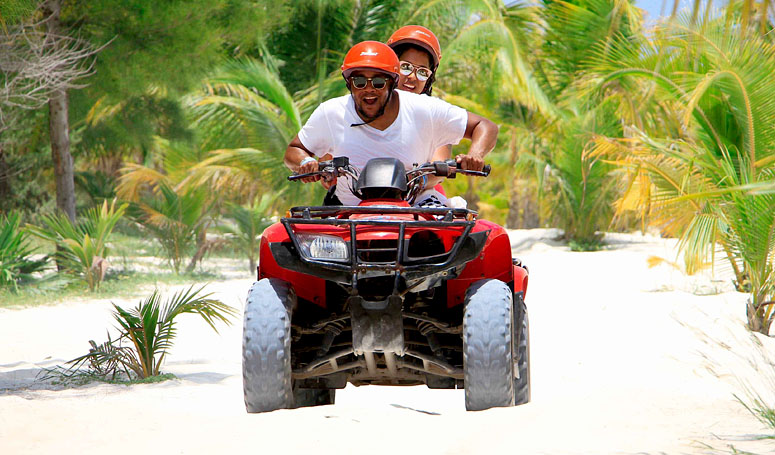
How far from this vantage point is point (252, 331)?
162 inches

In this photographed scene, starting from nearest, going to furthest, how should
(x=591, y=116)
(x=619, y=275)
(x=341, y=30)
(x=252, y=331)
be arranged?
(x=252, y=331), (x=619, y=275), (x=591, y=116), (x=341, y=30)

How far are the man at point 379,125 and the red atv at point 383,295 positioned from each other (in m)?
0.23

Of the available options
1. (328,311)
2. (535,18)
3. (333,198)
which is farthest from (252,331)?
(535,18)

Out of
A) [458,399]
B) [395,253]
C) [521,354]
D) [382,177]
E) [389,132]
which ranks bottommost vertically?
[458,399]

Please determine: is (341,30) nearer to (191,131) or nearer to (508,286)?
(191,131)

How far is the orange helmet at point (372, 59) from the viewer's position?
14.6 feet

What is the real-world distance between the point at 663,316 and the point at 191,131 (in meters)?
12.3

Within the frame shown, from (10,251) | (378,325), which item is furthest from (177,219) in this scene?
(378,325)

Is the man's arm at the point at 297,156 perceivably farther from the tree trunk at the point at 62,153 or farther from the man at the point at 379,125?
the tree trunk at the point at 62,153

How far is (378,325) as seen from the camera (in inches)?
159

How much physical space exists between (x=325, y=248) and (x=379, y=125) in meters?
0.89

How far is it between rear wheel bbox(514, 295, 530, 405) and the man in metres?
0.77

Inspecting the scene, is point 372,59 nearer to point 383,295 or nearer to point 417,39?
point 383,295

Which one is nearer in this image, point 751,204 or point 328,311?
point 328,311
